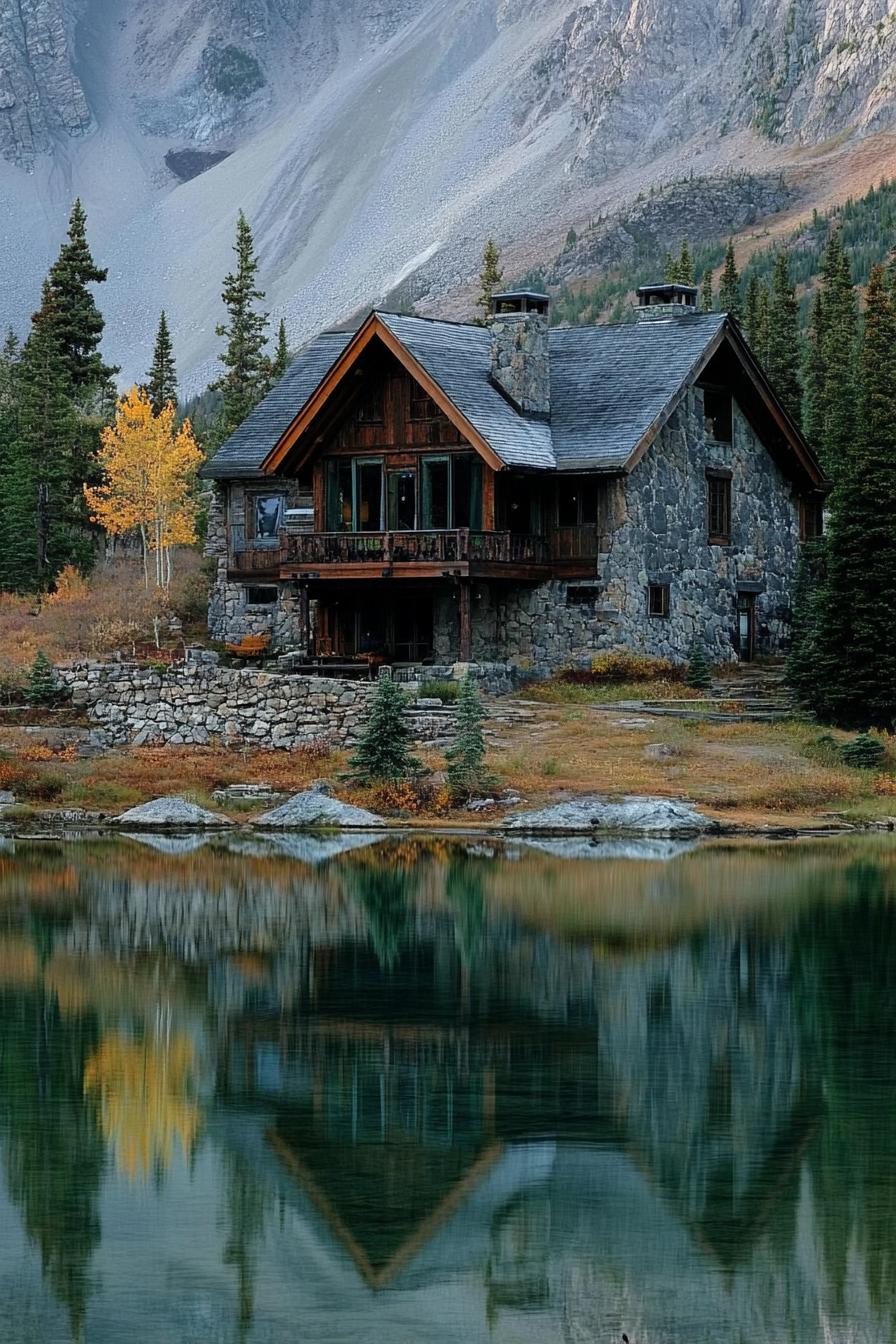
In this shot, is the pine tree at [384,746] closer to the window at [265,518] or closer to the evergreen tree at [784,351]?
the window at [265,518]

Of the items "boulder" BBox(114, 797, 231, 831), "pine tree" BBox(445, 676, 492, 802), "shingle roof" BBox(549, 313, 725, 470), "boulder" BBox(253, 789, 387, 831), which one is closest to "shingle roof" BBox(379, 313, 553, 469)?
"shingle roof" BBox(549, 313, 725, 470)

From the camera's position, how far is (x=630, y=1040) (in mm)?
20766

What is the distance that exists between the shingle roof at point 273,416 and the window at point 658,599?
10.2 m

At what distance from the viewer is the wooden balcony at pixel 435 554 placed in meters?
50.8

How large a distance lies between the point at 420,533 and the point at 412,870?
65.2 ft

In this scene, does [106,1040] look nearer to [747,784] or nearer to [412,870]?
[412,870]

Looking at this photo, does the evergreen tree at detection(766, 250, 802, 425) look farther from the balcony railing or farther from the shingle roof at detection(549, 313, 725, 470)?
the balcony railing

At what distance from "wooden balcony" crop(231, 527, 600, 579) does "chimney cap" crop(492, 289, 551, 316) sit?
568cm

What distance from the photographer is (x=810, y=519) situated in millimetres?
61844

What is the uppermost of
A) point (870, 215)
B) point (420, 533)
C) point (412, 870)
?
point (870, 215)

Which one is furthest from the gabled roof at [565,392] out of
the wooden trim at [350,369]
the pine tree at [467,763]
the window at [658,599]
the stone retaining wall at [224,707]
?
the pine tree at [467,763]

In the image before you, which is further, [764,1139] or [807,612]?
[807,612]

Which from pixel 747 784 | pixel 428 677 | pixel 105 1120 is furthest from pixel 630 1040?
pixel 428 677

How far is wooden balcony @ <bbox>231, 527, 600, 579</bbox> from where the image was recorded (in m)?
50.8
